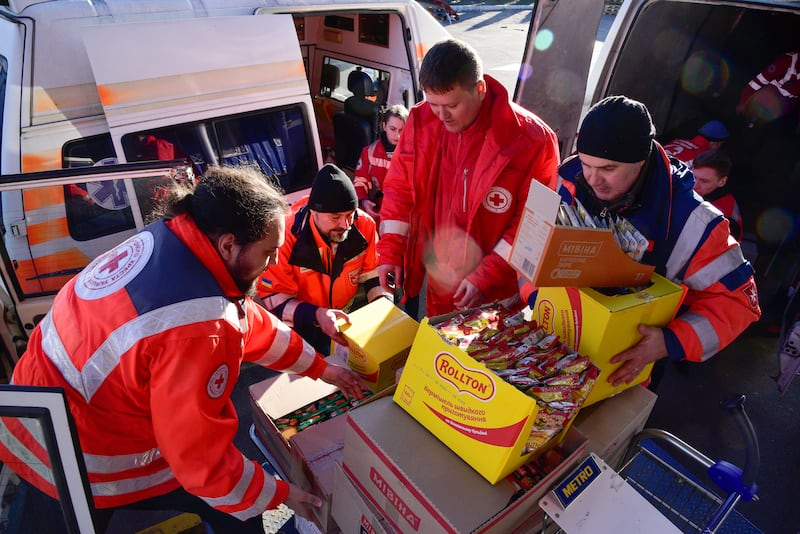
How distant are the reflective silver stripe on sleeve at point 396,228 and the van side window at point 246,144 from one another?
1.05 meters

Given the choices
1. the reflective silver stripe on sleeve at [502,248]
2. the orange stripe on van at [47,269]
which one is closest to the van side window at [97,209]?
the orange stripe on van at [47,269]

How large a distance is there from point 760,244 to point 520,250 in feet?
15.0

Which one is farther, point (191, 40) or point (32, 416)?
point (191, 40)

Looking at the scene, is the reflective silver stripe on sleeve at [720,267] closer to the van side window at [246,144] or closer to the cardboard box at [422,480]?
the cardboard box at [422,480]

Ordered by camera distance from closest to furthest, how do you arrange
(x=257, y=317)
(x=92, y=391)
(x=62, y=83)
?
(x=92, y=391) < (x=257, y=317) < (x=62, y=83)

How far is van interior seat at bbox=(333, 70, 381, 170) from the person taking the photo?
18.9 ft

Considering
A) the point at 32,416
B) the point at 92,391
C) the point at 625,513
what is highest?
the point at 32,416

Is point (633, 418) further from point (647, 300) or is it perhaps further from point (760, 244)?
point (760, 244)

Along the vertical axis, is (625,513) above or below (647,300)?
below

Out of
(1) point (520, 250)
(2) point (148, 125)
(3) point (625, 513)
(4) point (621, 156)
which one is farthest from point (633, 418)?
(2) point (148, 125)

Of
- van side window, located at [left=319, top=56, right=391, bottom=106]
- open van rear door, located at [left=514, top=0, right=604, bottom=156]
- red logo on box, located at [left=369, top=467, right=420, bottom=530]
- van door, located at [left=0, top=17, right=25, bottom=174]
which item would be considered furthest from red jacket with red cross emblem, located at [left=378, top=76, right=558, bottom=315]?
van side window, located at [left=319, top=56, right=391, bottom=106]

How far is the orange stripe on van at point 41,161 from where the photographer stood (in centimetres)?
300

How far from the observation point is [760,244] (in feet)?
16.7

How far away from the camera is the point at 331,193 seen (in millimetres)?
2748
